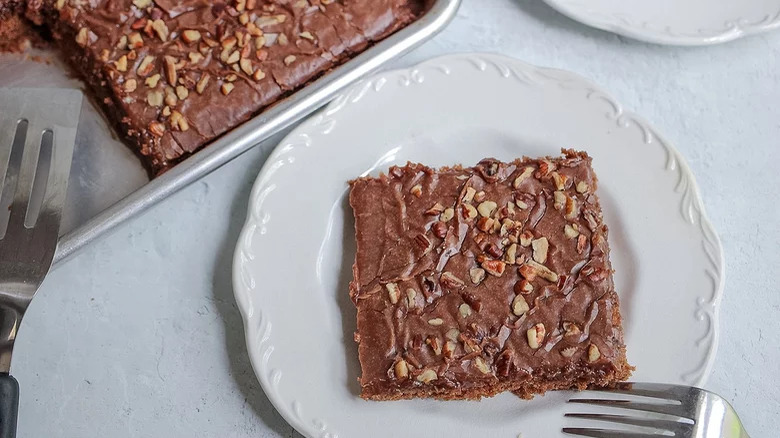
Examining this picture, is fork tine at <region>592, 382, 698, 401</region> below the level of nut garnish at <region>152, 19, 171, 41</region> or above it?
below

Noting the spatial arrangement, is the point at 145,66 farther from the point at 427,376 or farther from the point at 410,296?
the point at 427,376

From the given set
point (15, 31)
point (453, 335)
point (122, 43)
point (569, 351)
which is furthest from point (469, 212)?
point (15, 31)

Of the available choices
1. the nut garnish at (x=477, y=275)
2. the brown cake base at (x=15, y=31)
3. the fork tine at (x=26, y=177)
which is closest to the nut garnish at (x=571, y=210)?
the nut garnish at (x=477, y=275)

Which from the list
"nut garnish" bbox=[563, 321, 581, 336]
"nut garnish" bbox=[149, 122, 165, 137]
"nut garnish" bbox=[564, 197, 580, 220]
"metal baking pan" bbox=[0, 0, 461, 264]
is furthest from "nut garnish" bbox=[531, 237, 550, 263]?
"nut garnish" bbox=[149, 122, 165, 137]

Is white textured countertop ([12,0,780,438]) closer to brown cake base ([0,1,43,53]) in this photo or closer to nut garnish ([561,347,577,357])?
nut garnish ([561,347,577,357])

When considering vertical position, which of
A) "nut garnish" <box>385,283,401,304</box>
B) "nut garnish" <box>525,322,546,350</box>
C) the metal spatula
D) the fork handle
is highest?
"nut garnish" <box>525,322,546,350</box>

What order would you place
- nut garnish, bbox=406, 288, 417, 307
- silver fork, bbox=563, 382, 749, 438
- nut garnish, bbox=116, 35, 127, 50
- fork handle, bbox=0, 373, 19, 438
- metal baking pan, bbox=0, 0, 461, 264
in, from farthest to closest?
nut garnish, bbox=116, 35, 127, 50 < metal baking pan, bbox=0, 0, 461, 264 < nut garnish, bbox=406, 288, 417, 307 < silver fork, bbox=563, 382, 749, 438 < fork handle, bbox=0, 373, 19, 438
